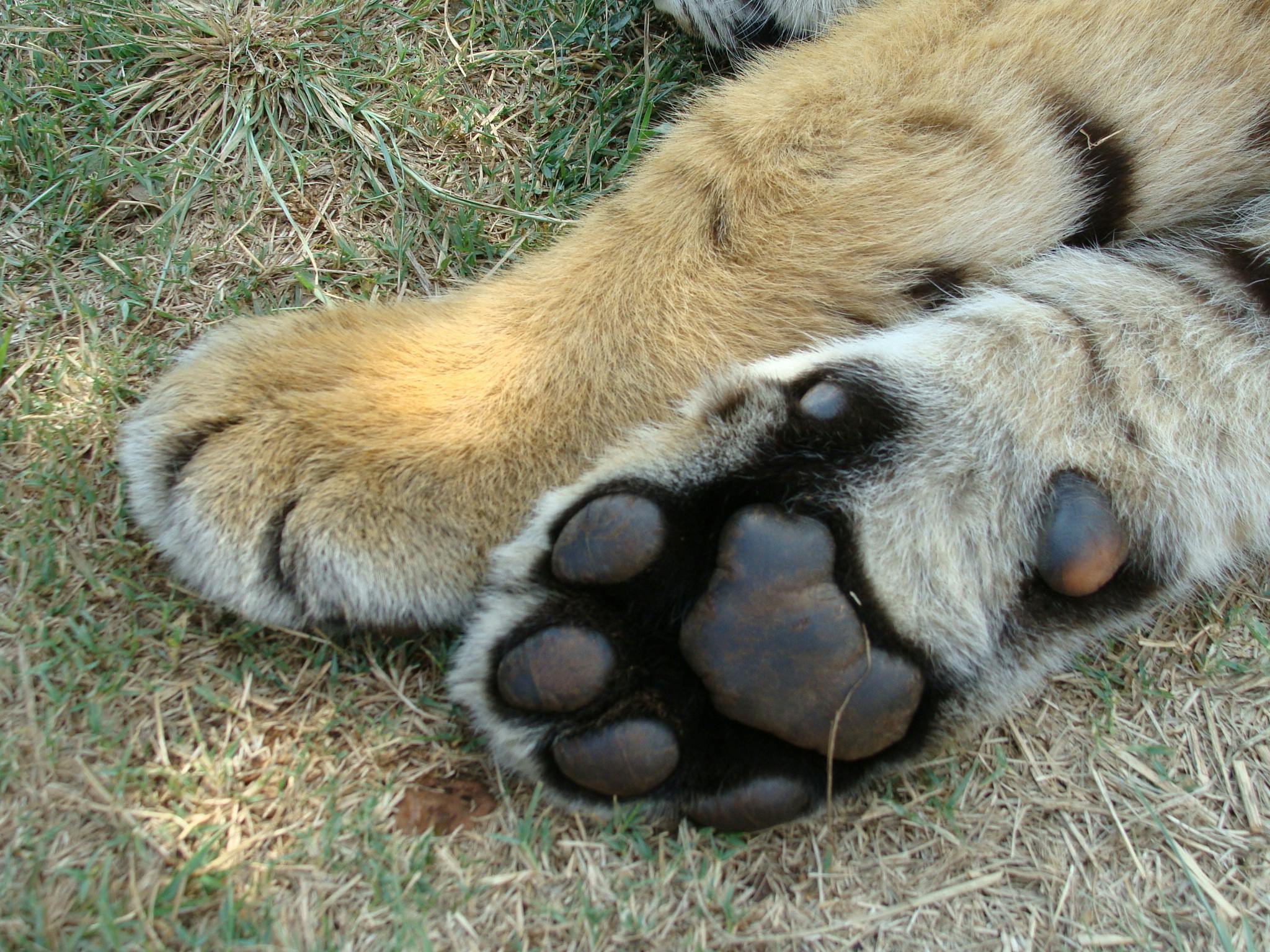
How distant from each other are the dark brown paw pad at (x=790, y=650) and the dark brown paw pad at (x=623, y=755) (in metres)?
0.08

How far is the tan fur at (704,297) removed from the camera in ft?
4.75

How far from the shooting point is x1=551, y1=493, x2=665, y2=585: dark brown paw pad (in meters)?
1.27

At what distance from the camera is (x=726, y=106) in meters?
1.66

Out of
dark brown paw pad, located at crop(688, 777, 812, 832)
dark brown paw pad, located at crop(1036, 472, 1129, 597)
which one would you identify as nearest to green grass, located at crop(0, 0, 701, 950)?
dark brown paw pad, located at crop(688, 777, 812, 832)

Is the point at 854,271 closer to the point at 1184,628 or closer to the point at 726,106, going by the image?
the point at 726,106

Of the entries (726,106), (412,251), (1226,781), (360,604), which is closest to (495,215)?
(412,251)

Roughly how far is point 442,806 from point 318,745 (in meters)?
0.20

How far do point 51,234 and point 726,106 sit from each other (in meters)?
1.27

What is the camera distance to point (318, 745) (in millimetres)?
1476

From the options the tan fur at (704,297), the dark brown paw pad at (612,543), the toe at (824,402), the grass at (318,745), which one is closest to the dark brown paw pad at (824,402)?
the toe at (824,402)

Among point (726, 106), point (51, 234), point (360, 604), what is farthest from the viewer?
point (51, 234)

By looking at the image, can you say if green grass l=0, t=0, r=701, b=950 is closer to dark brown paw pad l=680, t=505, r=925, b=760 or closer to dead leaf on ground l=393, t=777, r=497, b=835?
dead leaf on ground l=393, t=777, r=497, b=835

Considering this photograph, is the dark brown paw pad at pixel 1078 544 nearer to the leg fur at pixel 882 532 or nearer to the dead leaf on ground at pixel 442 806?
the leg fur at pixel 882 532

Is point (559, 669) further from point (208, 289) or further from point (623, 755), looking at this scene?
point (208, 289)
